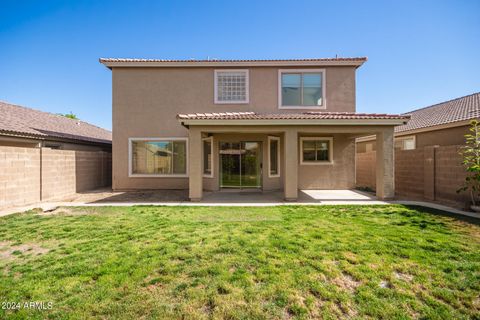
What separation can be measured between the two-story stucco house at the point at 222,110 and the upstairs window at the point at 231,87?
6 centimetres

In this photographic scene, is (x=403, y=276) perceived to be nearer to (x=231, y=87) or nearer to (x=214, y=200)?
(x=214, y=200)

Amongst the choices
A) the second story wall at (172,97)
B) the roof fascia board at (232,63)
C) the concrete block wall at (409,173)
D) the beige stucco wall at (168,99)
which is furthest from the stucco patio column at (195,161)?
the concrete block wall at (409,173)

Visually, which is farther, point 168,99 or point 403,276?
point 168,99

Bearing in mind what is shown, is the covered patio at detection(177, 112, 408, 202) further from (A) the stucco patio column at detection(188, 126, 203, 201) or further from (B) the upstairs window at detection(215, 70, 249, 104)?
(B) the upstairs window at detection(215, 70, 249, 104)

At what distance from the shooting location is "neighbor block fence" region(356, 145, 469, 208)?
9.44 meters

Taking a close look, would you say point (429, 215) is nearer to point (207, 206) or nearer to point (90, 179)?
point (207, 206)

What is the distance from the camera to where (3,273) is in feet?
13.3

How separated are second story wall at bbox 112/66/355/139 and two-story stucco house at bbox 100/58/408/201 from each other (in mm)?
57

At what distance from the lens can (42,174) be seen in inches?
411

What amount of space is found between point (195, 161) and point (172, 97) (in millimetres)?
5310

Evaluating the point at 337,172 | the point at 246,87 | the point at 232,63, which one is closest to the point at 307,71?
the point at 246,87

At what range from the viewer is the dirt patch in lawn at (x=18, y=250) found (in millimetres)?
4781

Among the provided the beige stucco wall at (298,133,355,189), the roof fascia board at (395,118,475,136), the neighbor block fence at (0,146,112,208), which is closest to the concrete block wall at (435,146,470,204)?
the beige stucco wall at (298,133,355,189)

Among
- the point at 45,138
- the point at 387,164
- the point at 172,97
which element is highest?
the point at 172,97
